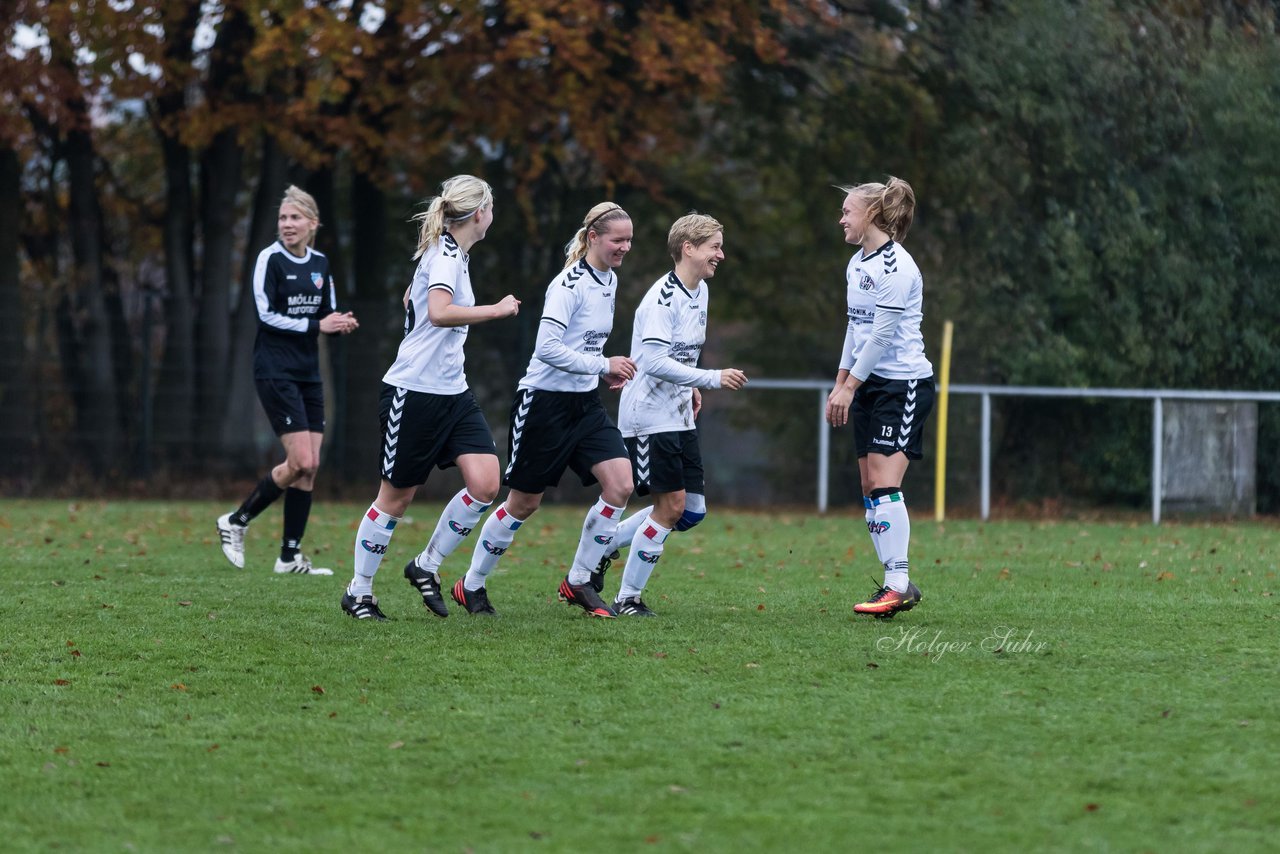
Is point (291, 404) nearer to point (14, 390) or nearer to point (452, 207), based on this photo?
point (452, 207)

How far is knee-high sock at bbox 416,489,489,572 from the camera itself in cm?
748

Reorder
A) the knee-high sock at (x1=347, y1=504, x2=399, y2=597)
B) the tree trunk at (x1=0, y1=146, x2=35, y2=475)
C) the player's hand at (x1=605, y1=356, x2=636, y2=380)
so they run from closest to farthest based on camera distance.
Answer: the player's hand at (x1=605, y1=356, x2=636, y2=380)
the knee-high sock at (x1=347, y1=504, x2=399, y2=597)
the tree trunk at (x1=0, y1=146, x2=35, y2=475)

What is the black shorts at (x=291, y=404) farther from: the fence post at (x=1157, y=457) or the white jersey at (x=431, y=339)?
the fence post at (x=1157, y=457)

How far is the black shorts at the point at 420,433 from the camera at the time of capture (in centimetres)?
723

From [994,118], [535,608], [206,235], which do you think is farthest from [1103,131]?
[535,608]

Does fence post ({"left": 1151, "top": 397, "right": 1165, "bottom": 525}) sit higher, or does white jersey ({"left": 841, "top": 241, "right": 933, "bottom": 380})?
white jersey ({"left": 841, "top": 241, "right": 933, "bottom": 380})

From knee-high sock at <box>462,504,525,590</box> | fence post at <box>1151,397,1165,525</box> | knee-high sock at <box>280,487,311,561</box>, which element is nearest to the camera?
knee-high sock at <box>462,504,525,590</box>

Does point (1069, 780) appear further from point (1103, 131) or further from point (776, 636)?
point (1103, 131)

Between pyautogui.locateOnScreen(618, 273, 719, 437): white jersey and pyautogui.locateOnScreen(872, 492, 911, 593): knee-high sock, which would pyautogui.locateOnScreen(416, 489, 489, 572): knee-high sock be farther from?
pyautogui.locateOnScreen(872, 492, 911, 593): knee-high sock

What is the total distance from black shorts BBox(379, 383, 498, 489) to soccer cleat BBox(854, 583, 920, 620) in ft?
5.95

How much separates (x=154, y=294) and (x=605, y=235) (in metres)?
13.6

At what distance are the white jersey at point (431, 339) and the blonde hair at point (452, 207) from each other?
0.14 feet

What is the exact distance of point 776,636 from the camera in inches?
276

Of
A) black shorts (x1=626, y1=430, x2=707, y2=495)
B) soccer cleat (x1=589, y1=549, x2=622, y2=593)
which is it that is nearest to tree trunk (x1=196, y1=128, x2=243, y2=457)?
soccer cleat (x1=589, y1=549, x2=622, y2=593)
